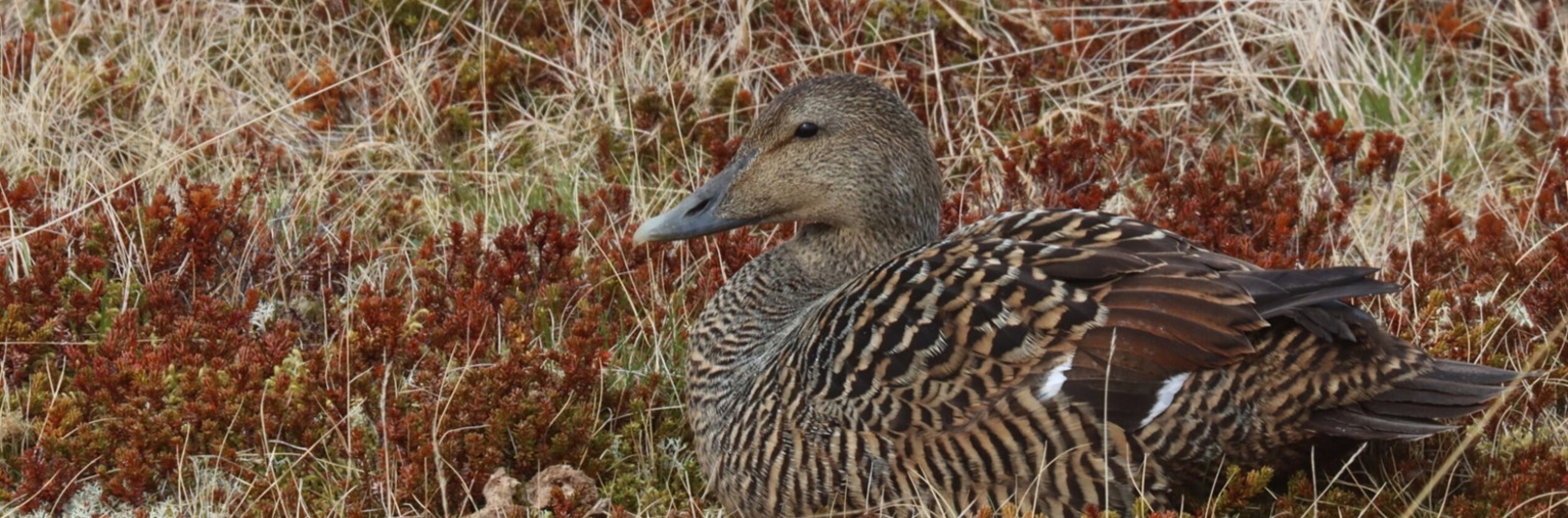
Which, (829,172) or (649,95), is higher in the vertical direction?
(829,172)

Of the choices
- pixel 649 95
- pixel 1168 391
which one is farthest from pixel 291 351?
pixel 1168 391

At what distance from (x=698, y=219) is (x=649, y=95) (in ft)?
5.68

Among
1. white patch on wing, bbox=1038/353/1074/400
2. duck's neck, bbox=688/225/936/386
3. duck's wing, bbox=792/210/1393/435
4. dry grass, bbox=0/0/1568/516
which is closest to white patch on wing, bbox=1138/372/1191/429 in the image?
duck's wing, bbox=792/210/1393/435

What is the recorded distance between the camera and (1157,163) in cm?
581

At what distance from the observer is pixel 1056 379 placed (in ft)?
12.1

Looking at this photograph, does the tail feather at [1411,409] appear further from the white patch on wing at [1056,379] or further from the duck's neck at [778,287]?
the duck's neck at [778,287]

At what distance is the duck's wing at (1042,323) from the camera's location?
11.9 feet

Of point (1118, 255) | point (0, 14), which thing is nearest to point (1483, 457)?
point (1118, 255)

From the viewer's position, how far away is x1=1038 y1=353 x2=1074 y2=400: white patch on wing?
369 centimetres

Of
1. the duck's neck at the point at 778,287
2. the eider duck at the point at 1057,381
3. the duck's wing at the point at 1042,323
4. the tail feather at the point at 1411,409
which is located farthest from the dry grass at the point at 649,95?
the tail feather at the point at 1411,409

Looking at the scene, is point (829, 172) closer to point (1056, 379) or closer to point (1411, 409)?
point (1056, 379)

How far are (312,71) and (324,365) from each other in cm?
213

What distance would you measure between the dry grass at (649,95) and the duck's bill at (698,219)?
73 centimetres

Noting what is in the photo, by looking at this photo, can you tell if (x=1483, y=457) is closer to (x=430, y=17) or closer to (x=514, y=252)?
(x=514, y=252)
